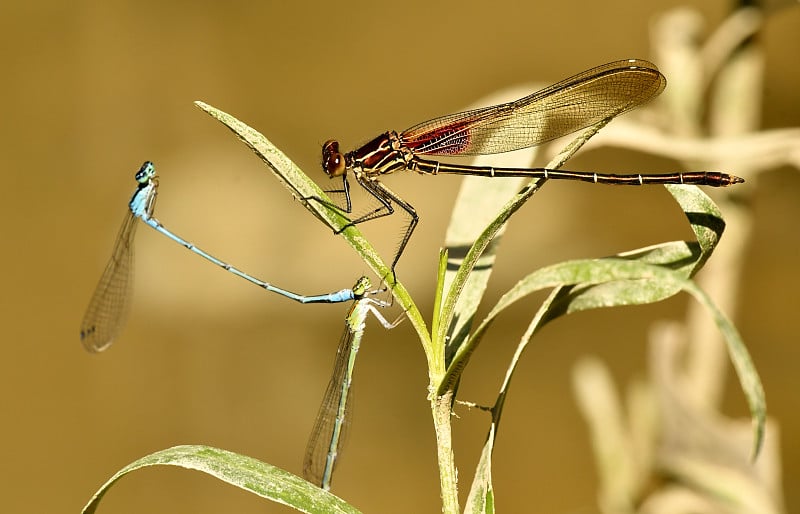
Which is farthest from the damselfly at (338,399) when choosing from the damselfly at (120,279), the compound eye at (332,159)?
the compound eye at (332,159)

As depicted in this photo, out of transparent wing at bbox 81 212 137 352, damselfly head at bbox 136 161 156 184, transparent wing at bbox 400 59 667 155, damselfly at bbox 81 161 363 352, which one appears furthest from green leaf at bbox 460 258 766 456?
transparent wing at bbox 81 212 137 352

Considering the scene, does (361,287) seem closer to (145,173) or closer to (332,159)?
(332,159)

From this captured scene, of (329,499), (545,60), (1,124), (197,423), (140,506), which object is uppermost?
(545,60)

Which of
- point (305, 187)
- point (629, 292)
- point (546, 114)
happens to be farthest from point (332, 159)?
point (629, 292)

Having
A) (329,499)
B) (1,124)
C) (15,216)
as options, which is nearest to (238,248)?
(15,216)

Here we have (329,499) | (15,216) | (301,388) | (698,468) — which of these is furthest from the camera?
(301,388)

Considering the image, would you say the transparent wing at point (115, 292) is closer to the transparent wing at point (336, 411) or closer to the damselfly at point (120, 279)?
the damselfly at point (120, 279)

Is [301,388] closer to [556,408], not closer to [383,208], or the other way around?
[556,408]
